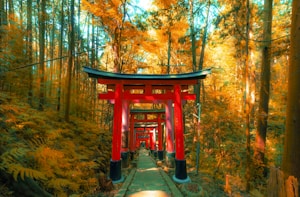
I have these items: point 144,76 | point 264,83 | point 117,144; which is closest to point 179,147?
point 117,144

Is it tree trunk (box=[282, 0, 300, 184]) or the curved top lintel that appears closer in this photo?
tree trunk (box=[282, 0, 300, 184])

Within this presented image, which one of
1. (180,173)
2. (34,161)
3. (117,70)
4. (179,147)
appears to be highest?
(117,70)

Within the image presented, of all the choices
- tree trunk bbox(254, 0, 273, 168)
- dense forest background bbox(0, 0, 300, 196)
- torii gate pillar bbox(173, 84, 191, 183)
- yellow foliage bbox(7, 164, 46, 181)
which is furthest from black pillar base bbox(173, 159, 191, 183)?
yellow foliage bbox(7, 164, 46, 181)

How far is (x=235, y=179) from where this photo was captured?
6.80 m

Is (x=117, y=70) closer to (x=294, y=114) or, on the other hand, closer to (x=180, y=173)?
(x=180, y=173)

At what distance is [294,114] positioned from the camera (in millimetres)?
2256

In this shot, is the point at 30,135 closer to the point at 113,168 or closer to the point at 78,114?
the point at 113,168

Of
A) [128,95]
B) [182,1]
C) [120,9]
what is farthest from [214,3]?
[128,95]

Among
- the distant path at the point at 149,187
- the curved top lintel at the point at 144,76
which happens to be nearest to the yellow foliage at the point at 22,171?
the distant path at the point at 149,187

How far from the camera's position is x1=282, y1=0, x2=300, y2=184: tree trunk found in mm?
2176

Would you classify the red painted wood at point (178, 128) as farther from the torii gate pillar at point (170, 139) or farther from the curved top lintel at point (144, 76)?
the torii gate pillar at point (170, 139)

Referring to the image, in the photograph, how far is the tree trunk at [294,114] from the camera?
2176 millimetres

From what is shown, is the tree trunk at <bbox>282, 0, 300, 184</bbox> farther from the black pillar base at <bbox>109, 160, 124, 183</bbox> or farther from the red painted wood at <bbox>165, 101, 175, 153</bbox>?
the red painted wood at <bbox>165, 101, 175, 153</bbox>

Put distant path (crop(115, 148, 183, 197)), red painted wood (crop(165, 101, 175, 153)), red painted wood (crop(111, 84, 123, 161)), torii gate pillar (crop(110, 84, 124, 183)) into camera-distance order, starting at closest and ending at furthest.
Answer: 1. distant path (crop(115, 148, 183, 197))
2. torii gate pillar (crop(110, 84, 124, 183))
3. red painted wood (crop(111, 84, 123, 161))
4. red painted wood (crop(165, 101, 175, 153))
